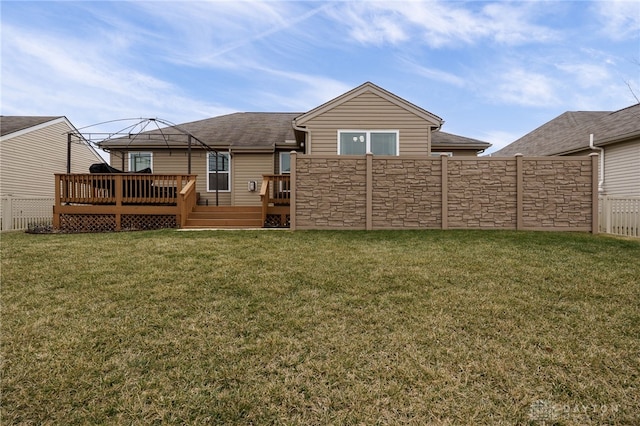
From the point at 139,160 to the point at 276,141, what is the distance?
19.7ft

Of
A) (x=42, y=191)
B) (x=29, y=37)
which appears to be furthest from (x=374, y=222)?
(x=42, y=191)

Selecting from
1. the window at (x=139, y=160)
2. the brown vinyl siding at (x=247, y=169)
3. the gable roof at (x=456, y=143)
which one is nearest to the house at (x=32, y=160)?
the window at (x=139, y=160)

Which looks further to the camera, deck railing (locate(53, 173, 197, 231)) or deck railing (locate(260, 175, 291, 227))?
deck railing (locate(260, 175, 291, 227))

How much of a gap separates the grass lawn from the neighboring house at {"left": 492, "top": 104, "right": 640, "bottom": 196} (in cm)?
922

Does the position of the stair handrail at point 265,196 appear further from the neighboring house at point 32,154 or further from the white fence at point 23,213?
the neighboring house at point 32,154

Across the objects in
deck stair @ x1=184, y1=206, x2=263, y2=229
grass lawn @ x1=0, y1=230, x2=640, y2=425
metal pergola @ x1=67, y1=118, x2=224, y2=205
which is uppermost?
metal pergola @ x1=67, y1=118, x2=224, y2=205

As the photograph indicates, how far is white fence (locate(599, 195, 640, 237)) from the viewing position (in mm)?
8922

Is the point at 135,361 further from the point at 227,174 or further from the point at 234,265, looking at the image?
the point at 227,174

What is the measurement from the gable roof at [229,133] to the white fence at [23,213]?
134 inches

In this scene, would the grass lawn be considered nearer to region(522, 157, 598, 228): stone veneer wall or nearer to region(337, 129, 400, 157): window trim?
region(522, 157, 598, 228): stone veneer wall

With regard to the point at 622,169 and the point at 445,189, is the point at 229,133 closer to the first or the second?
the point at 445,189

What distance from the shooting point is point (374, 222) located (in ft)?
27.5

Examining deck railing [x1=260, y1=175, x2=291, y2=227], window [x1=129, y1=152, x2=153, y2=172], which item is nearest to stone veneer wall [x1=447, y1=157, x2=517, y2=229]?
deck railing [x1=260, y1=175, x2=291, y2=227]

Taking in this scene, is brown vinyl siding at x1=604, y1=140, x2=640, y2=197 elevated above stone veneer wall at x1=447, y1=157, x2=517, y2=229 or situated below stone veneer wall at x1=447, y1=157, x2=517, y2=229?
above
